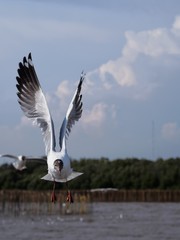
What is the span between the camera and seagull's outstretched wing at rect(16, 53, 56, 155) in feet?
30.9

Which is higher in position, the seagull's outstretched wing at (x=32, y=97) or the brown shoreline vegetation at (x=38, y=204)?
the seagull's outstretched wing at (x=32, y=97)

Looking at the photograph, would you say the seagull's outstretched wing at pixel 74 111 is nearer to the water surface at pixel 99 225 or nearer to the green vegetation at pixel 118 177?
the water surface at pixel 99 225

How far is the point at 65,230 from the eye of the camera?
38.8 meters

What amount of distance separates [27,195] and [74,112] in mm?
42088

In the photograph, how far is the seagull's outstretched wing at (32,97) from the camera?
9414 millimetres

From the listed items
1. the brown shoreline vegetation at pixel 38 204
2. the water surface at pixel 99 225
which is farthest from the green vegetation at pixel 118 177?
the water surface at pixel 99 225

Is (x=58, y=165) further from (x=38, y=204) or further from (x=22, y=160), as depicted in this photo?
(x=38, y=204)

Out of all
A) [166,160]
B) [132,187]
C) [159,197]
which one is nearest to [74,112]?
[159,197]

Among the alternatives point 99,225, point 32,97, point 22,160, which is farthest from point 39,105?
point 99,225

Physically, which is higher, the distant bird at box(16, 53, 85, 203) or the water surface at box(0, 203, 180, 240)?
the distant bird at box(16, 53, 85, 203)

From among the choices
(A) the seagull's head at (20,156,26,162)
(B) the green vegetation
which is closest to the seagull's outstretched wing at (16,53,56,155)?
(A) the seagull's head at (20,156,26,162)

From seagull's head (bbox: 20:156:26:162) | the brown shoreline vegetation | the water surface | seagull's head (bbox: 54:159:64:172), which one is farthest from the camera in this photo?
the brown shoreline vegetation

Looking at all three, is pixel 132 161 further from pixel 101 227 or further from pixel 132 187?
pixel 101 227

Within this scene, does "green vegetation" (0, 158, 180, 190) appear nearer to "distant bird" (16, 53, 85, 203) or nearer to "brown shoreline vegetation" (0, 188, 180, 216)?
"brown shoreline vegetation" (0, 188, 180, 216)
